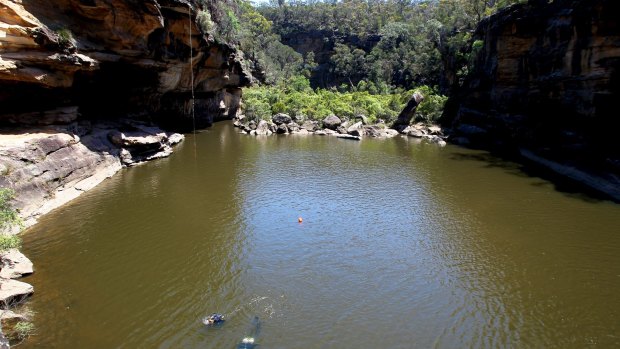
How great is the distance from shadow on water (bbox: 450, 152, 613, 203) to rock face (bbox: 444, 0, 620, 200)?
1.30 m

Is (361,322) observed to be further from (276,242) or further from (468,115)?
(468,115)

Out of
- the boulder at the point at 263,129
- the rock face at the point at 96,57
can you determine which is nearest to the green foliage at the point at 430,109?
the boulder at the point at 263,129

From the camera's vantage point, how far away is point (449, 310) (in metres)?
14.1

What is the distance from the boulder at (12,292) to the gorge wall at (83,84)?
6449 mm

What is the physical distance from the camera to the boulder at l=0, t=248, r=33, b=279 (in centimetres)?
1434

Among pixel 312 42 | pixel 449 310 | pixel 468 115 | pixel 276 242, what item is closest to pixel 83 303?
pixel 276 242

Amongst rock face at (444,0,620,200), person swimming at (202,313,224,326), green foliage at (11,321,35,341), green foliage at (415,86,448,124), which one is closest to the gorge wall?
green foliage at (11,321,35,341)

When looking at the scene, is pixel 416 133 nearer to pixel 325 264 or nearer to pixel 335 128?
pixel 335 128

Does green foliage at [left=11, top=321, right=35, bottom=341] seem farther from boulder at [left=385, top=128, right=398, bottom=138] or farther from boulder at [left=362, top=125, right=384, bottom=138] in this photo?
boulder at [left=385, top=128, right=398, bottom=138]

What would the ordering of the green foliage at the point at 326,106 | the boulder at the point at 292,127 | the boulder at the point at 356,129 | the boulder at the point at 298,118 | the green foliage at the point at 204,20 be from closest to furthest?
the green foliage at the point at 204,20
the boulder at the point at 356,129
the boulder at the point at 292,127
the green foliage at the point at 326,106
the boulder at the point at 298,118

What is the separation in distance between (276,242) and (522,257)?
415 inches

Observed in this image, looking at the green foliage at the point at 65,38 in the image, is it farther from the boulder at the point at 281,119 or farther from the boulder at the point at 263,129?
the boulder at the point at 281,119

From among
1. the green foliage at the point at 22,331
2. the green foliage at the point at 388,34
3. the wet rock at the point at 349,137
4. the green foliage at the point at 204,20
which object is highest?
the green foliage at the point at 388,34

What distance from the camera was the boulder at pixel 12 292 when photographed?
12.5m
